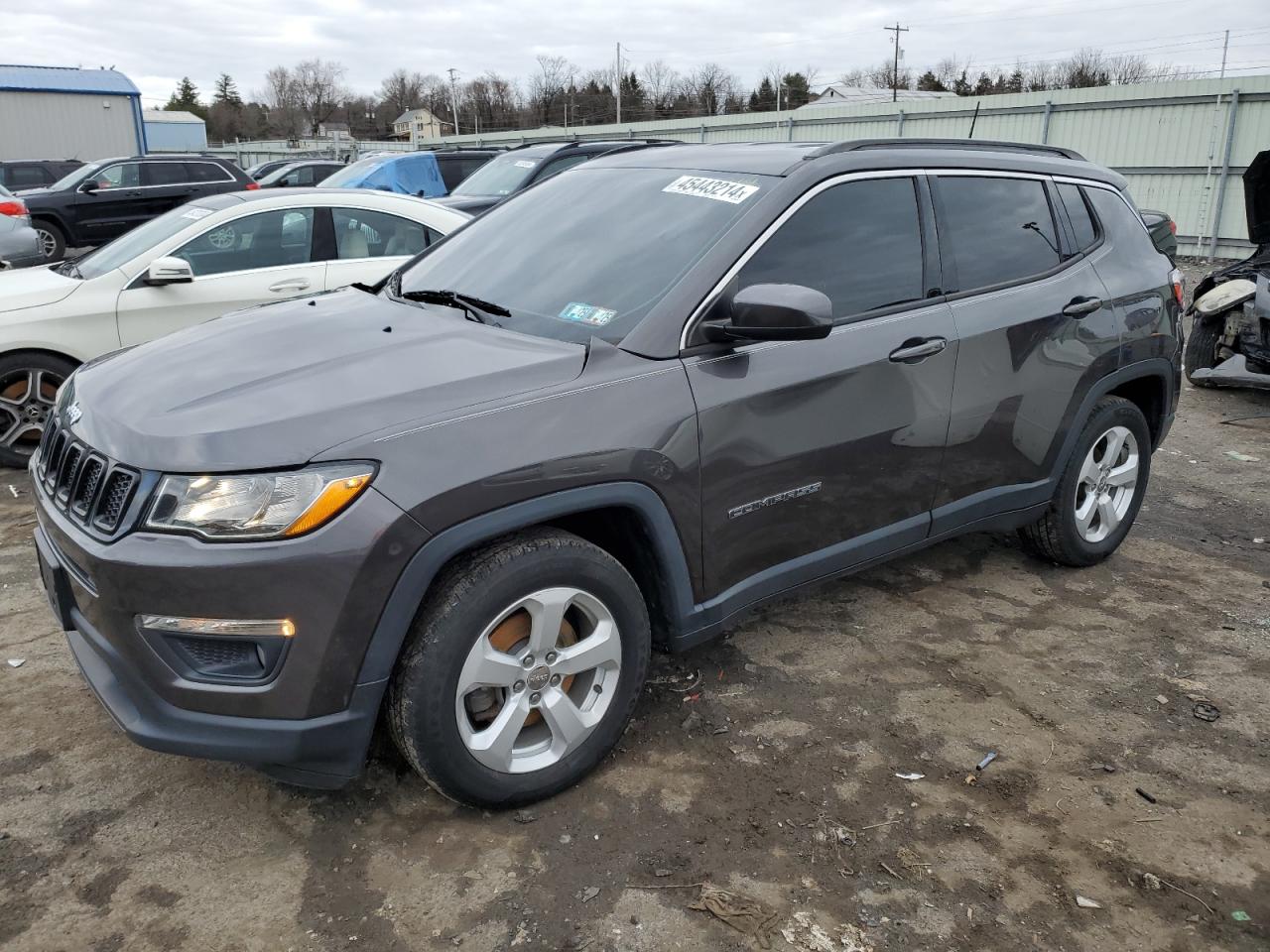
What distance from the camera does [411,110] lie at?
103 meters

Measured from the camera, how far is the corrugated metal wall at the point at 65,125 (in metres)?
34.0

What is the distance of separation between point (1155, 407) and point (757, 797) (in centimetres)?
298

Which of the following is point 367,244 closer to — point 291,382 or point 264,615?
point 291,382

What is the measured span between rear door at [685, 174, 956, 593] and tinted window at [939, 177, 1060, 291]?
0.54 ft

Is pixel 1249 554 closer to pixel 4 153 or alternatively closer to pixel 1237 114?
pixel 1237 114

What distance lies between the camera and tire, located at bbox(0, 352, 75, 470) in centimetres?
569

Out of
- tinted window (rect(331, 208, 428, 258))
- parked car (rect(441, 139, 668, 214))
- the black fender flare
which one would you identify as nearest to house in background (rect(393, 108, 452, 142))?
parked car (rect(441, 139, 668, 214))

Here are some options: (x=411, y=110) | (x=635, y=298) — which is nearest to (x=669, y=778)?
(x=635, y=298)

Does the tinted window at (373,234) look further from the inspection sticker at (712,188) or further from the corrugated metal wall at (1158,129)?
the corrugated metal wall at (1158,129)

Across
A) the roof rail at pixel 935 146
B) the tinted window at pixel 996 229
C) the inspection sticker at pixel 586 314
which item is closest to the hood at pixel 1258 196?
the roof rail at pixel 935 146

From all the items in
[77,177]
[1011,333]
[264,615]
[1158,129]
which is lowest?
[264,615]

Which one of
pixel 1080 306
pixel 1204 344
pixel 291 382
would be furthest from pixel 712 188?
pixel 1204 344

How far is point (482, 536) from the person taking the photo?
2.47 meters

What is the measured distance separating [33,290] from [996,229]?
5.34 meters
